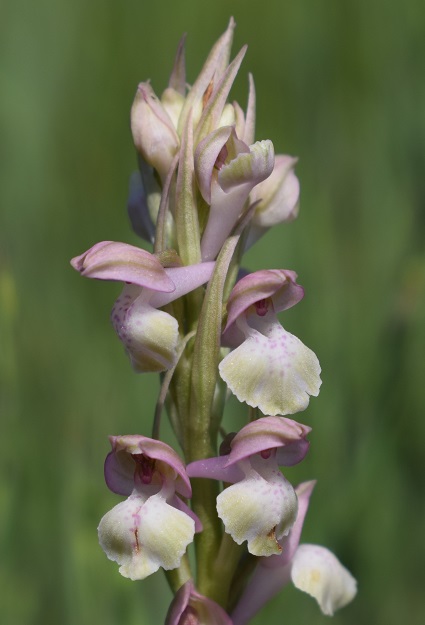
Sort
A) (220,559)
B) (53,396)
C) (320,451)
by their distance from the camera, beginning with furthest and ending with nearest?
(53,396)
(320,451)
(220,559)

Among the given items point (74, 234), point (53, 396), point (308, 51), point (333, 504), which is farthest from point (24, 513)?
point (308, 51)

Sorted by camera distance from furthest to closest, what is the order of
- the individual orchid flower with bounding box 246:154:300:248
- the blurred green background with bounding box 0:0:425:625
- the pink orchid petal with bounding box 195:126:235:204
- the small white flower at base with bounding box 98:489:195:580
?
the blurred green background with bounding box 0:0:425:625 < the individual orchid flower with bounding box 246:154:300:248 < the pink orchid petal with bounding box 195:126:235:204 < the small white flower at base with bounding box 98:489:195:580

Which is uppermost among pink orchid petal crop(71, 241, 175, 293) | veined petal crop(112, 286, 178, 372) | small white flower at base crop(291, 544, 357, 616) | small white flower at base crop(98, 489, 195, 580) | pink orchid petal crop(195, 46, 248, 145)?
pink orchid petal crop(195, 46, 248, 145)

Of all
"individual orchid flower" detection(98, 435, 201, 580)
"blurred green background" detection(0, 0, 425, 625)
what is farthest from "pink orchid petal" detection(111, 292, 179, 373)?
"blurred green background" detection(0, 0, 425, 625)

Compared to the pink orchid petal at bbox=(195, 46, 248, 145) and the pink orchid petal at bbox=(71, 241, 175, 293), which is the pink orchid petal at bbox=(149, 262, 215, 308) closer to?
the pink orchid petal at bbox=(71, 241, 175, 293)

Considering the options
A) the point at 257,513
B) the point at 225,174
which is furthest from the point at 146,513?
the point at 225,174

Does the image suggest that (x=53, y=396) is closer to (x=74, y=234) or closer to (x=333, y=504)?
(x=74, y=234)

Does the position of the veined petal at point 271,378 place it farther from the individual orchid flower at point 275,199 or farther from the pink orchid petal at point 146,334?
the individual orchid flower at point 275,199

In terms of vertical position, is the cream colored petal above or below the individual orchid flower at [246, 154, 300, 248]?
below

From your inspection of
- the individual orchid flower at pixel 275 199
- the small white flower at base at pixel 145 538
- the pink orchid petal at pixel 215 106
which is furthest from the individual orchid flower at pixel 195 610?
the pink orchid petal at pixel 215 106
